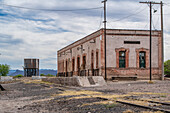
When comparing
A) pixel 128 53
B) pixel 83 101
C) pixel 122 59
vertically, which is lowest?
pixel 83 101

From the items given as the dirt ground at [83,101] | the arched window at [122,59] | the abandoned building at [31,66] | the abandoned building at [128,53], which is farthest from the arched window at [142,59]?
the abandoned building at [31,66]

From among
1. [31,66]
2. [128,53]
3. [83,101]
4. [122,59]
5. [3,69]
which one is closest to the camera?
[83,101]

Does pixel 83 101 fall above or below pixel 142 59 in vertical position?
below

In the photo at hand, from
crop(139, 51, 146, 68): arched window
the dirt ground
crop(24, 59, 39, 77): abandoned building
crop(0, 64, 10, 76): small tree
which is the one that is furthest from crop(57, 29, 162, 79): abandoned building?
crop(0, 64, 10, 76): small tree

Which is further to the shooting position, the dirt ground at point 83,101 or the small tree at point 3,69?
the small tree at point 3,69

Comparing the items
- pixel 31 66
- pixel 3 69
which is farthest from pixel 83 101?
pixel 3 69

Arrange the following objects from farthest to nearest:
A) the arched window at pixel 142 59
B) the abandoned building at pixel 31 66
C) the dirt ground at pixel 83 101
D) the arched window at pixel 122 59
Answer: the abandoned building at pixel 31 66, the arched window at pixel 142 59, the arched window at pixel 122 59, the dirt ground at pixel 83 101

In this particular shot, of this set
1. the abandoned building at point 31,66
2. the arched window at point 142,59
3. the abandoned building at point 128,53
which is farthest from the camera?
the abandoned building at point 31,66

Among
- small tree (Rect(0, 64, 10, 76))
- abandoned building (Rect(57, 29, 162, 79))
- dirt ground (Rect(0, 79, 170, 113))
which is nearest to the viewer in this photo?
dirt ground (Rect(0, 79, 170, 113))

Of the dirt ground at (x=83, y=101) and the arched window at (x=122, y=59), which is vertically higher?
the arched window at (x=122, y=59)

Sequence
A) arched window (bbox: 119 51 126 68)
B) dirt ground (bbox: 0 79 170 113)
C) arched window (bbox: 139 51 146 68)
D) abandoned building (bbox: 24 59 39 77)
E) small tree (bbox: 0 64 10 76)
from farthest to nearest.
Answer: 1. small tree (bbox: 0 64 10 76)
2. abandoned building (bbox: 24 59 39 77)
3. arched window (bbox: 139 51 146 68)
4. arched window (bbox: 119 51 126 68)
5. dirt ground (bbox: 0 79 170 113)

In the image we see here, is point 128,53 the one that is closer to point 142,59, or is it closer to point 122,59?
point 122,59

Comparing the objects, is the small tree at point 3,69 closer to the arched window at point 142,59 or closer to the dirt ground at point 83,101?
the arched window at point 142,59

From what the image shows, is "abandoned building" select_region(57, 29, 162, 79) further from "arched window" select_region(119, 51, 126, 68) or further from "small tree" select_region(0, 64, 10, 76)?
"small tree" select_region(0, 64, 10, 76)
